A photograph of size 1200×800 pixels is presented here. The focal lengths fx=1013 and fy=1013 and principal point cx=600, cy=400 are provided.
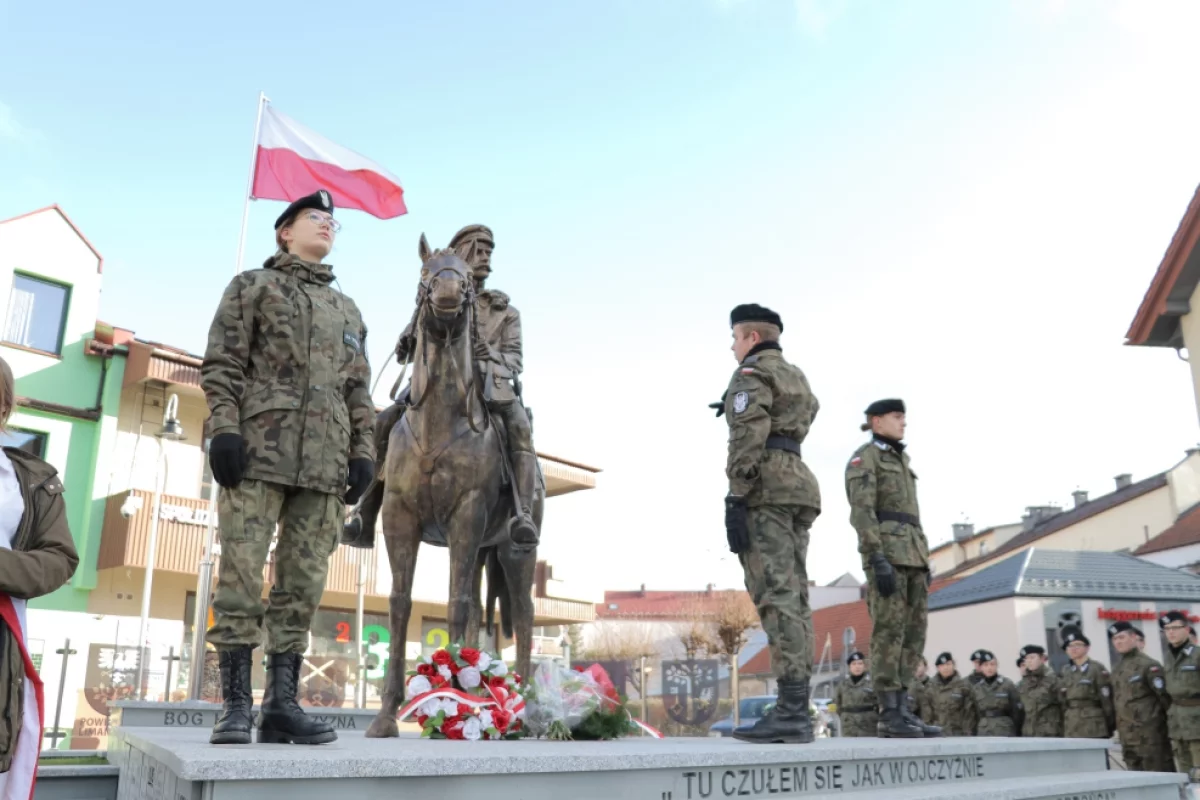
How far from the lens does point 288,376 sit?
16.0 ft

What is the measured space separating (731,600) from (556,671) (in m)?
38.9

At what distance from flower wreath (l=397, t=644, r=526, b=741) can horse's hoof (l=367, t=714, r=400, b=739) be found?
72 mm

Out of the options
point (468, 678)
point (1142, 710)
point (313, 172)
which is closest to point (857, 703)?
point (1142, 710)

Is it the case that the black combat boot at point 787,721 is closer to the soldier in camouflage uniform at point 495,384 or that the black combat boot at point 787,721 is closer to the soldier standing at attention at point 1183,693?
the soldier in camouflage uniform at point 495,384

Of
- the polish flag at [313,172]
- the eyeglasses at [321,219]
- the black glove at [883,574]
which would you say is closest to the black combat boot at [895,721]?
the black glove at [883,574]

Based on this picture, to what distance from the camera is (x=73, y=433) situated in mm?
22328

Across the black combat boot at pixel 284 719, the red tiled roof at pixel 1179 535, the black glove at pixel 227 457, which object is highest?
the red tiled roof at pixel 1179 535

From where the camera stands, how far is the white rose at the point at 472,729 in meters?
5.60

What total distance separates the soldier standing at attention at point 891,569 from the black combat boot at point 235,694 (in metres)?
5.08

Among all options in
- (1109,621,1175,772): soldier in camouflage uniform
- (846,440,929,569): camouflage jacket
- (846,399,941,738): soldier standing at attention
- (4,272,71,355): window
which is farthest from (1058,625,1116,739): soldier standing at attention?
(4,272,71,355): window

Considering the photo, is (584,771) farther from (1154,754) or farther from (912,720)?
(1154,754)

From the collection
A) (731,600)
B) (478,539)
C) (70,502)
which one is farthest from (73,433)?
(731,600)

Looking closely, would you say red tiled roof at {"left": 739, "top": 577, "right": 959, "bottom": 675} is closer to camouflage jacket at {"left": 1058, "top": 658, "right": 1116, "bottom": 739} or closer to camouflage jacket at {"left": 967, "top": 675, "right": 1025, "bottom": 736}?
camouflage jacket at {"left": 967, "top": 675, "right": 1025, "bottom": 736}

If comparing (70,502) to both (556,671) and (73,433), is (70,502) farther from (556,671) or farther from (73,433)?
(556,671)
